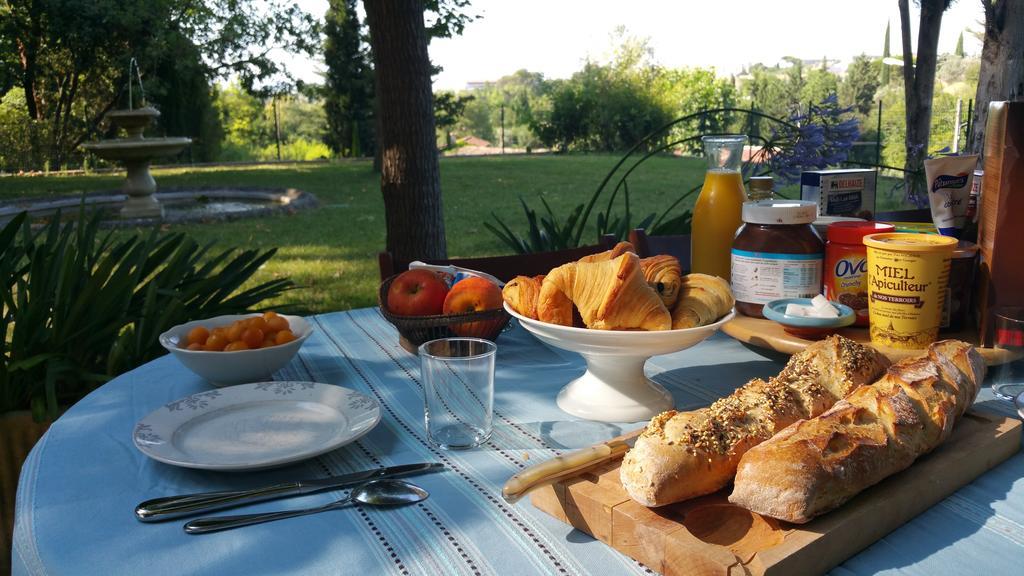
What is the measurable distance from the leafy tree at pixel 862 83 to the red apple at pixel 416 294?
21145 mm

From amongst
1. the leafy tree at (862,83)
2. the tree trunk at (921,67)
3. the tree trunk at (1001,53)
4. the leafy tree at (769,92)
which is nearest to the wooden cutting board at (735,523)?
the tree trunk at (1001,53)

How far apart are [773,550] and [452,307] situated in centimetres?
90

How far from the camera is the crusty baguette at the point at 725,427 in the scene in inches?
34.6

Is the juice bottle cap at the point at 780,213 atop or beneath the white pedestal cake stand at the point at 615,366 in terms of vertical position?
atop

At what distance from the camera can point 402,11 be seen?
12.2 feet

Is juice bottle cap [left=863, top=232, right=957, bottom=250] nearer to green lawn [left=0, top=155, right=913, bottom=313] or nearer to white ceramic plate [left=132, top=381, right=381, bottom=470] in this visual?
white ceramic plate [left=132, top=381, right=381, bottom=470]

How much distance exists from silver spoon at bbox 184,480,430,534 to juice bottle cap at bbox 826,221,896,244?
0.90 metres

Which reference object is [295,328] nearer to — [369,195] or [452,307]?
[452,307]

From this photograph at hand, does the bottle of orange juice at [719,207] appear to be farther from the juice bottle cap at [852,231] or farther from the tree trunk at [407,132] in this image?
the tree trunk at [407,132]

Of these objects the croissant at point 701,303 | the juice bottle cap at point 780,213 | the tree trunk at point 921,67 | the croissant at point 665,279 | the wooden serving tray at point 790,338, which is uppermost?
the tree trunk at point 921,67

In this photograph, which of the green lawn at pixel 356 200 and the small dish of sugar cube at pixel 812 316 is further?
the green lawn at pixel 356 200

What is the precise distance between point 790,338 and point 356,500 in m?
0.81

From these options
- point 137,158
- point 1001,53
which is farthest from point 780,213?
point 137,158

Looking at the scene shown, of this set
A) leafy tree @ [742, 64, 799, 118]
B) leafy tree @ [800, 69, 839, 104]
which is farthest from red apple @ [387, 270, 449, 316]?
leafy tree @ [800, 69, 839, 104]
